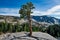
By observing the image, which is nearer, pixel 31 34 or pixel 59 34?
pixel 31 34

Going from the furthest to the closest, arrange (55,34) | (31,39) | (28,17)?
1. (55,34)
2. (28,17)
3. (31,39)

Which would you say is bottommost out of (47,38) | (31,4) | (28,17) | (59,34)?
(59,34)

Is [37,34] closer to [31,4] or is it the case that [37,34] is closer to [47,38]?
[47,38]

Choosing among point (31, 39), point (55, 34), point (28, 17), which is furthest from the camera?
point (55, 34)

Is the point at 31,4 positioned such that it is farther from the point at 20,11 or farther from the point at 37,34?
the point at 37,34

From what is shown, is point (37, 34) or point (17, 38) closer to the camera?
point (17, 38)

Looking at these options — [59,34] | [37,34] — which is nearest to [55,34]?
[59,34]

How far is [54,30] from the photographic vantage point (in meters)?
101

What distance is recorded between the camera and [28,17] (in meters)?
36.9

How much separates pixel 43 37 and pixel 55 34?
206 feet

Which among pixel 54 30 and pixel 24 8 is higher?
pixel 24 8

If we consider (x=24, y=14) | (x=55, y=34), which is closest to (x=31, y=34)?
(x=24, y=14)

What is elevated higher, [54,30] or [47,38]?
[47,38]

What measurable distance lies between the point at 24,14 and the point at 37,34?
4889 millimetres
